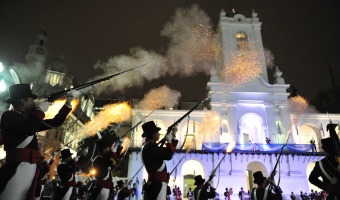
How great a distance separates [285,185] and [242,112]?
35.9 ft

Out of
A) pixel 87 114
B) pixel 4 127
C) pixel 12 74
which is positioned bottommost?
pixel 4 127

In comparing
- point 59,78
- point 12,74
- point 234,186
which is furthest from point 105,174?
point 59,78

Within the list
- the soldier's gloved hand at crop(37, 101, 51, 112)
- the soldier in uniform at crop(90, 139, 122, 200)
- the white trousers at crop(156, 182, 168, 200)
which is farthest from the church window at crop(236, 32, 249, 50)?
the soldier's gloved hand at crop(37, 101, 51, 112)

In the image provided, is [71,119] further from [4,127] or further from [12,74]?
[4,127]

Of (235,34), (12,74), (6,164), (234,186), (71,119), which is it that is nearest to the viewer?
(6,164)

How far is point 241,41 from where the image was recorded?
141 feet

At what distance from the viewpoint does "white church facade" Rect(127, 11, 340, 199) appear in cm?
3266

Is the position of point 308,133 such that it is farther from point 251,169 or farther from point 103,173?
point 103,173

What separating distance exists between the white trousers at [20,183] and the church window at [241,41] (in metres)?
41.6

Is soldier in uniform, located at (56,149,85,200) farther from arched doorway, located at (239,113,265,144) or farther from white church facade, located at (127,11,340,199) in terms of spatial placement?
arched doorway, located at (239,113,265,144)

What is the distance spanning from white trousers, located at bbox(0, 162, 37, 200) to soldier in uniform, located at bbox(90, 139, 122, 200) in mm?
3105

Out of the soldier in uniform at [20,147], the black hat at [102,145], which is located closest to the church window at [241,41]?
the black hat at [102,145]

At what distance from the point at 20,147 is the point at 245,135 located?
116 feet

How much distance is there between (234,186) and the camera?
1253 inches
